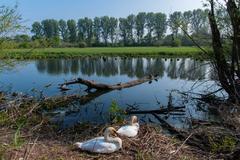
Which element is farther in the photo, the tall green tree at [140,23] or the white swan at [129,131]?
the tall green tree at [140,23]

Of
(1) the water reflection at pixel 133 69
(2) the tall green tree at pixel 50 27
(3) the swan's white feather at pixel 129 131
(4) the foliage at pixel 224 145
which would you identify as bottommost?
(1) the water reflection at pixel 133 69

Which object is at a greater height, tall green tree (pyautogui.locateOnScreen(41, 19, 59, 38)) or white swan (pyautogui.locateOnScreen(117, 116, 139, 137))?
tall green tree (pyautogui.locateOnScreen(41, 19, 59, 38))

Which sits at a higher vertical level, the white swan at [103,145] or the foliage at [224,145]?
the white swan at [103,145]

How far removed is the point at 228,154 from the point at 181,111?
30.8 feet

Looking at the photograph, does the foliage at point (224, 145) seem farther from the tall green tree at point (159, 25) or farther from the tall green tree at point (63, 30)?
the tall green tree at point (63, 30)

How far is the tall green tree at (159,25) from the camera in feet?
450

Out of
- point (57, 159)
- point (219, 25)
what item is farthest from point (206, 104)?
point (57, 159)

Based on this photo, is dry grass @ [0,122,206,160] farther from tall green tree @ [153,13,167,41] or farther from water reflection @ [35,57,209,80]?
tall green tree @ [153,13,167,41]

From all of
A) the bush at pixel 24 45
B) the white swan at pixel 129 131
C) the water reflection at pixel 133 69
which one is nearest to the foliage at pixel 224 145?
the white swan at pixel 129 131

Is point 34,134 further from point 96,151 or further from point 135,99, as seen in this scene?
point 135,99

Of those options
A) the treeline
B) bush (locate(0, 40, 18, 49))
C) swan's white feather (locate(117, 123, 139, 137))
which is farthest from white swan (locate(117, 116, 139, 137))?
the treeline

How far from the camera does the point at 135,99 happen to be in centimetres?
2369

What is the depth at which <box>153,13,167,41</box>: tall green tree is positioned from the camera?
5399 inches

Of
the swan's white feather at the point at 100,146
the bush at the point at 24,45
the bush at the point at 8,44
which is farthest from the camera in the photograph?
the bush at the point at 24,45
